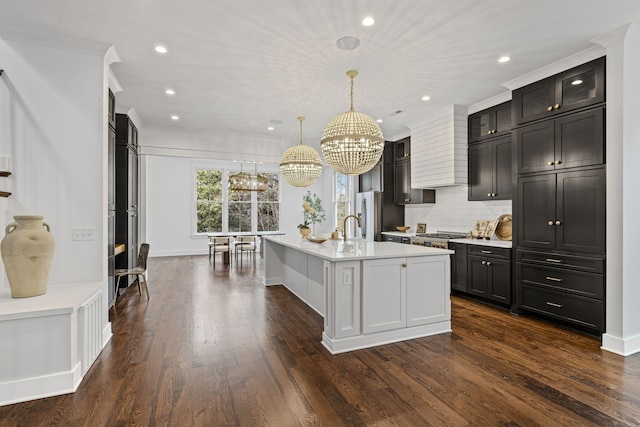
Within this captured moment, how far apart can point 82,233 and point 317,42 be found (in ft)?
9.57

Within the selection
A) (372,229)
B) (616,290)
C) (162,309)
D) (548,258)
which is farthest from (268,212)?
(616,290)

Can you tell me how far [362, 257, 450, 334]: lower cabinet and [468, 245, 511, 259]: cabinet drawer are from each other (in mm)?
A: 1241

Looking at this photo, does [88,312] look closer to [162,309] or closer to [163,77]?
[162,309]

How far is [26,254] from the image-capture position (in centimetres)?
254

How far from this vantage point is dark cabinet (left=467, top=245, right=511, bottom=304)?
4254mm

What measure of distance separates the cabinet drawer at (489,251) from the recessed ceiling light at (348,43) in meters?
3.13

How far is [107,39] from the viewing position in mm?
3105

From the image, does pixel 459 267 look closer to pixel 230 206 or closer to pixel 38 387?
pixel 38 387

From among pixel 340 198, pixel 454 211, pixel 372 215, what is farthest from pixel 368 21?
pixel 340 198

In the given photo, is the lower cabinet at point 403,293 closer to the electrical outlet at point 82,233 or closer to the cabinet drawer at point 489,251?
the cabinet drawer at point 489,251

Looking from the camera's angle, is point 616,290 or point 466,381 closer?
point 466,381

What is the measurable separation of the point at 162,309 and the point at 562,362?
174 inches

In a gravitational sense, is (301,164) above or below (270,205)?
above

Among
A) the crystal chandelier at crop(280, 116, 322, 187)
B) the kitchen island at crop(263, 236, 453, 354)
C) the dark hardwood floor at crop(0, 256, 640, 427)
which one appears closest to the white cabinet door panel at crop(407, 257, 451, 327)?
the kitchen island at crop(263, 236, 453, 354)
